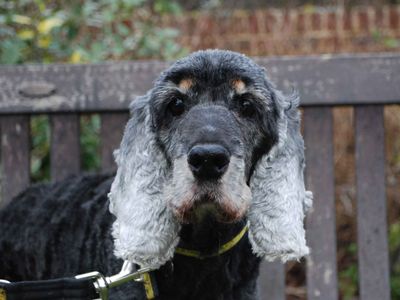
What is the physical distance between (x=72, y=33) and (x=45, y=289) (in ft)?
7.38

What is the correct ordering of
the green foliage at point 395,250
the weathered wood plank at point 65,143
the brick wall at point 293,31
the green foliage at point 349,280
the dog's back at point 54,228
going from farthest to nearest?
the brick wall at point 293,31
the green foliage at point 395,250
the green foliage at point 349,280
the weathered wood plank at point 65,143
the dog's back at point 54,228

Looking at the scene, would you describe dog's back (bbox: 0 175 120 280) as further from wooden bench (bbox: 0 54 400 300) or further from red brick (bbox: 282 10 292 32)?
red brick (bbox: 282 10 292 32)

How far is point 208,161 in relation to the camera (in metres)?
2.65

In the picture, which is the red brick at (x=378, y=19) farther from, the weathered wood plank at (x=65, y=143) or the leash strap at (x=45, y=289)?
the leash strap at (x=45, y=289)

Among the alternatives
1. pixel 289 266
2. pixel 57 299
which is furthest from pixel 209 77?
pixel 289 266

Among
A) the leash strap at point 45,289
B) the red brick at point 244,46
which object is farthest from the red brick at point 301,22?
the leash strap at point 45,289

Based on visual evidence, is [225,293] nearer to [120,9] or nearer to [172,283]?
[172,283]

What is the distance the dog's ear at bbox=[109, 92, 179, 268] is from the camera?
287cm

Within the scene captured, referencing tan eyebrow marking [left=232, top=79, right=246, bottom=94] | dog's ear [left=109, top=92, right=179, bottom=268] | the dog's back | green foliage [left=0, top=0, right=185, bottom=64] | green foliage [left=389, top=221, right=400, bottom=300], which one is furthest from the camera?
green foliage [left=389, top=221, right=400, bottom=300]

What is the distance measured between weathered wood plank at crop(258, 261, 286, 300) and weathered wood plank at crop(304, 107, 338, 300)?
13 centimetres

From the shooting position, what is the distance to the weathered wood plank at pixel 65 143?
3.91m

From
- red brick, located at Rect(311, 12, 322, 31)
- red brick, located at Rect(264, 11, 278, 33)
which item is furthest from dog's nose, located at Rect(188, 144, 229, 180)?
red brick, located at Rect(311, 12, 322, 31)

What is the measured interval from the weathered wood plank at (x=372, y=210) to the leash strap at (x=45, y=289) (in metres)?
1.51

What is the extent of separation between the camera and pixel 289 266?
18.8 feet
